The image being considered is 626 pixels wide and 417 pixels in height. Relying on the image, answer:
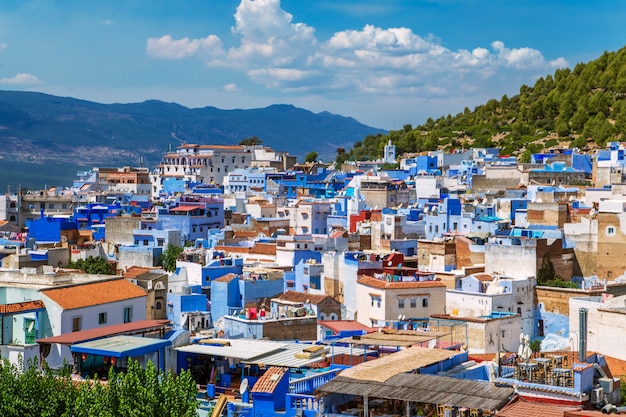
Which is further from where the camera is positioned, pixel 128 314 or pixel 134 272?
pixel 134 272

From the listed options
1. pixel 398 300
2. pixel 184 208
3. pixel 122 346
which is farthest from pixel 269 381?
pixel 184 208

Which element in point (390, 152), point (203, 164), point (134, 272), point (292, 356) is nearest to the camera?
point (292, 356)

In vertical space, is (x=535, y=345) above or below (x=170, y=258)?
below

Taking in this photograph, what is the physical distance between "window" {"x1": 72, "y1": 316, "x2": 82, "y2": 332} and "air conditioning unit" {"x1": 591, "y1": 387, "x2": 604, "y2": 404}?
9553 millimetres

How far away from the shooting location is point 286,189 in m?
61.4

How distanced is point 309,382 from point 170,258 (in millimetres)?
25355

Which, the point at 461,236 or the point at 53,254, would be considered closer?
the point at 461,236

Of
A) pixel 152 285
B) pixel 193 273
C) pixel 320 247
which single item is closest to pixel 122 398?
pixel 152 285

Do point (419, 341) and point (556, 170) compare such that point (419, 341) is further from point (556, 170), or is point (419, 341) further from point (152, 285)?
point (556, 170)

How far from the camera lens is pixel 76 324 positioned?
1873cm

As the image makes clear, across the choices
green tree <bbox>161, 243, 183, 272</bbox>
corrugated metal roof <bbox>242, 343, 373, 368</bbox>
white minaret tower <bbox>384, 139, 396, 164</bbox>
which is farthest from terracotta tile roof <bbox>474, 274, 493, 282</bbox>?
white minaret tower <bbox>384, 139, 396, 164</bbox>

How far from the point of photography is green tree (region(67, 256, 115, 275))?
120 ft

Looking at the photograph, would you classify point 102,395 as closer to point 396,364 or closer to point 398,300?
point 396,364

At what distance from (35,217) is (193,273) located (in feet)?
71.9
